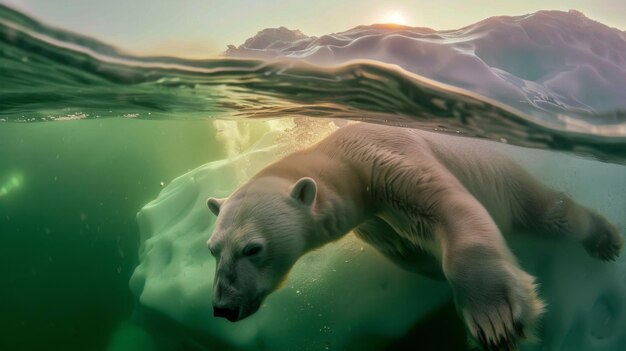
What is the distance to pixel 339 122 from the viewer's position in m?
6.51

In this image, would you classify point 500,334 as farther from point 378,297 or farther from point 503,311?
point 378,297

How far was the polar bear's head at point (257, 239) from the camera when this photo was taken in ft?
10.2

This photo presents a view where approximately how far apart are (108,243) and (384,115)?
8.61 metres

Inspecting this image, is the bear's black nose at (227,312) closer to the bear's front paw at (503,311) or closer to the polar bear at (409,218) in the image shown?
the polar bear at (409,218)

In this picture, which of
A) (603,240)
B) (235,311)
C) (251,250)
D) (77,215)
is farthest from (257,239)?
(77,215)

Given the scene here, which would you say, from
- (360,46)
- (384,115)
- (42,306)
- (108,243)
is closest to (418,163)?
(360,46)

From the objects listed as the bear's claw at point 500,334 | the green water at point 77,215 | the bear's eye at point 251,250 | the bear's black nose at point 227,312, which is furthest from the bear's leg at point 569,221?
the green water at point 77,215

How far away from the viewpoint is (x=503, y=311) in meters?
2.69

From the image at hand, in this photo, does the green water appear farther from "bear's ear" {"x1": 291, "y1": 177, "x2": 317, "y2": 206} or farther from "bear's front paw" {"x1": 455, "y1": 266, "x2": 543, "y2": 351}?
"bear's front paw" {"x1": 455, "y1": 266, "x2": 543, "y2": 351}

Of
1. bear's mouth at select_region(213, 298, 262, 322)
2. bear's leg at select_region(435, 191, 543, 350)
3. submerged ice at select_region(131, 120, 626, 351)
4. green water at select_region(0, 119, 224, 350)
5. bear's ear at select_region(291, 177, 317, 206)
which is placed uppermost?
bear's ear at select_region(291, 177, 317, 206)

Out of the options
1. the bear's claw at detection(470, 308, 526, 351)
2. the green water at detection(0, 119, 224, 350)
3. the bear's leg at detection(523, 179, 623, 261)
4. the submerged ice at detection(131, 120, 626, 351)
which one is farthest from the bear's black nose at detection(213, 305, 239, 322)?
the green water at detection(0, 119, 224, 350)

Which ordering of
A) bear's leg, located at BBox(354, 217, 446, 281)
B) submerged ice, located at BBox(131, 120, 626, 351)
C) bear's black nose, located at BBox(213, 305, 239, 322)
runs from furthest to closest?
submerged ice, located at BBox(131, 120, 626, 351) → bear's leg, located at BBox(354, 217, 446, 281) → bear's black nose, located at BBox(213, 305, 239, 322)

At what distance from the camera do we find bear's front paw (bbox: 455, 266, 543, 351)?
8.71 feet

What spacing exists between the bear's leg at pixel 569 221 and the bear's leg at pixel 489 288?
182cm
